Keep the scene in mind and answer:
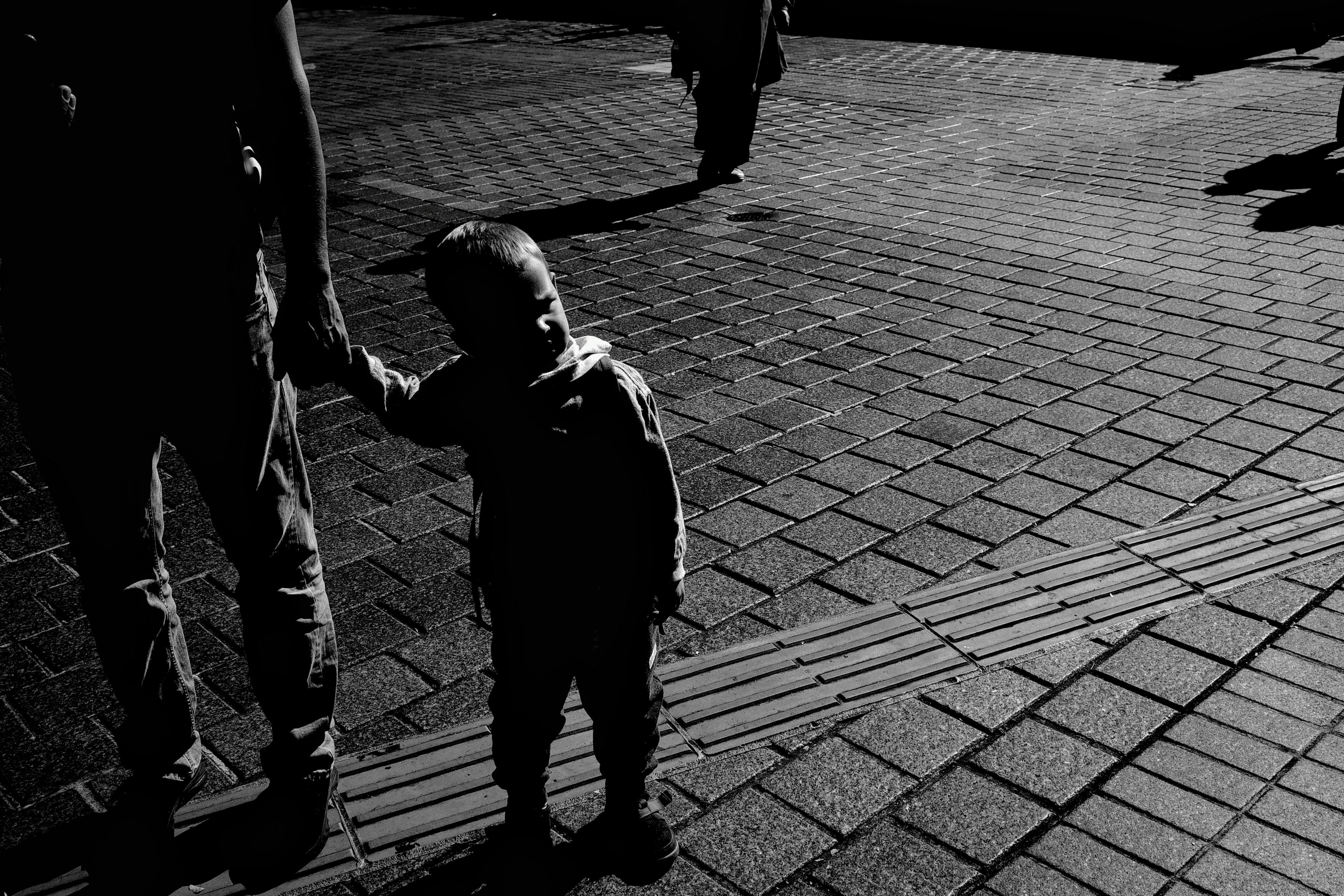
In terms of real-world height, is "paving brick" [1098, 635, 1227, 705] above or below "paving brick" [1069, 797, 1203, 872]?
above

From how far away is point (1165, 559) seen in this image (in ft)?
12.9

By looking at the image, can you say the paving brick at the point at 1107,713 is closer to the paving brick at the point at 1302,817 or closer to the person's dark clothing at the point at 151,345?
the paving brick at the point at 1302,817

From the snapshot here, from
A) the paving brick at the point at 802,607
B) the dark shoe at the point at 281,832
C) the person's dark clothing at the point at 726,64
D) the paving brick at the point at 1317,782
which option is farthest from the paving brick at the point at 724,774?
the person's dark clothing at the point at 726,64

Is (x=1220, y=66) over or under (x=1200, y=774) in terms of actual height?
over

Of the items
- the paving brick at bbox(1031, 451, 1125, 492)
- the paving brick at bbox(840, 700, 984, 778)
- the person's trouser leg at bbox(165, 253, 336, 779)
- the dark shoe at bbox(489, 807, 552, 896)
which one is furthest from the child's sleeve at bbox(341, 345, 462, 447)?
the paving brick at bbox(1031, 451, 1125, 492)

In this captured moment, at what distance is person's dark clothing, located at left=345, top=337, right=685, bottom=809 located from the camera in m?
2.33

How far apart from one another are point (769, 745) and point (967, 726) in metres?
0.54

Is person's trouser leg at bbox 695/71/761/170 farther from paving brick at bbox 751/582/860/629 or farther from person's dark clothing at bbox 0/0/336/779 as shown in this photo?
person's dark clothing at bbox 0/0/336/779

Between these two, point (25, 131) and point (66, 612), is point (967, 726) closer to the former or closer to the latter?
point (25, 131)

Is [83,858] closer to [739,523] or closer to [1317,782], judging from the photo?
[739,523]

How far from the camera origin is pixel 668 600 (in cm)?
251

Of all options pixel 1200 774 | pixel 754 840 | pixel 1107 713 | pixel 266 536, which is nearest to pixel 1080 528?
pixel 1107 713

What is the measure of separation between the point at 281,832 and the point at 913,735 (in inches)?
63.3

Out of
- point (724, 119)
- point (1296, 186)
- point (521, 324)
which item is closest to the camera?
point (521, 324)
